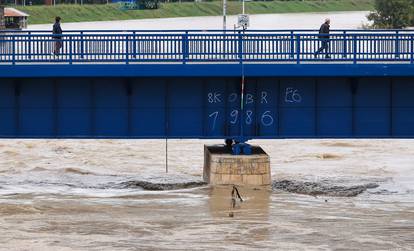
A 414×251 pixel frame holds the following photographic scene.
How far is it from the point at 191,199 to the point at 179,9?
93.5 m

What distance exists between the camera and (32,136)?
43500 millimetres

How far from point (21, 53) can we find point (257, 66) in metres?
8.00

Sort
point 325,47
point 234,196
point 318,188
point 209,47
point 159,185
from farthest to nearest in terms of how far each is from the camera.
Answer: point 159,185
point 318,188
point 234,196
point 209,47
point 325,47

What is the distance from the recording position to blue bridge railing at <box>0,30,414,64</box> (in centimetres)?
4306

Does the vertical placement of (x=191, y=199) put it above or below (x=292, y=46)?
below

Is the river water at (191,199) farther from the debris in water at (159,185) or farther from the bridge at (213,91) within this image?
the bridge at (213,91)

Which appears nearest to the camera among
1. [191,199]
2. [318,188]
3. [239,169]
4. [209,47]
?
[209,47]

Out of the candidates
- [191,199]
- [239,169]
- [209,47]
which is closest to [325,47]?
[209,47]

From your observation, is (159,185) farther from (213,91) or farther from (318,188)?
(213,91)

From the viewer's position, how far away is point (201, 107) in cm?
4359

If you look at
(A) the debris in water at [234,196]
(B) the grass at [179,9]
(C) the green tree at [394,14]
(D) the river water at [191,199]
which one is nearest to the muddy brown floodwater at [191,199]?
(D) the river water at [191,199]

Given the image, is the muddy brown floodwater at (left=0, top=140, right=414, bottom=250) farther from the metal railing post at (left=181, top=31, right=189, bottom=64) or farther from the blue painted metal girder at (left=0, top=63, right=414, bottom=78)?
the metal railing post at (left=181, top=31, right=189, bottom=64)

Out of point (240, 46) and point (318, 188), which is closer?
point (240, 46)

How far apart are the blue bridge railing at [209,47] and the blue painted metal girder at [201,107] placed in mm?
737
